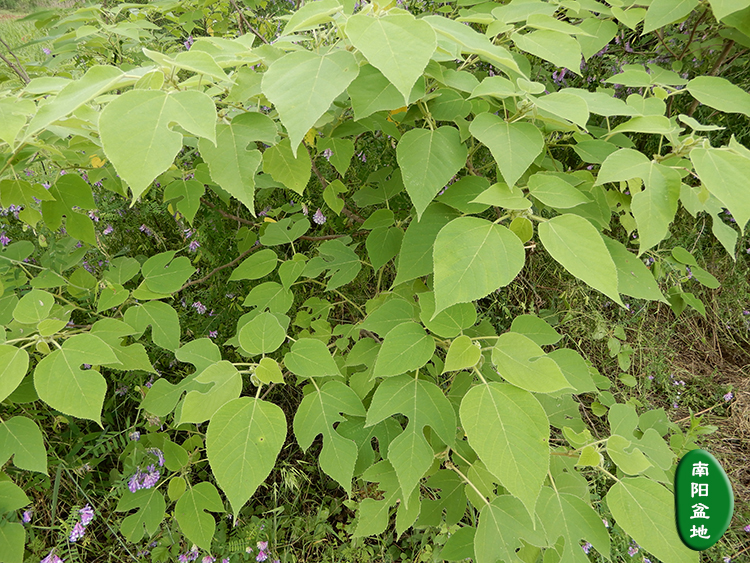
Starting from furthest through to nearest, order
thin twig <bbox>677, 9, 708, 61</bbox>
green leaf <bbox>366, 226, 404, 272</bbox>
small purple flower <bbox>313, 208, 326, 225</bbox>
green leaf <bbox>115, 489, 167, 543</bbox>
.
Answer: small purple flower <bbox>313, 208, 326, 225</bbox> < thin twig <bbox>677, 9, 708, 61</bbox> < green leaf <bbox>115, 489, 167, 543</bbox> < green leaf <bbox>366, 226, 404, 272</bbox>

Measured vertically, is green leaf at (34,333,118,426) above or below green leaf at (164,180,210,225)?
below

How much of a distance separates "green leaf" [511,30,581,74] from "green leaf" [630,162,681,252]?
317 millimetres

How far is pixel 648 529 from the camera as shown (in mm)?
830

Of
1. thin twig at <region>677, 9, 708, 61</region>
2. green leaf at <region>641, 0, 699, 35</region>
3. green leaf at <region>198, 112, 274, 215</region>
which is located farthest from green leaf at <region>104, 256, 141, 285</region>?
thin twig at <region>677, 9, 708, 61</region>

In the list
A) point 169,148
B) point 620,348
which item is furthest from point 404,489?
point 620,348

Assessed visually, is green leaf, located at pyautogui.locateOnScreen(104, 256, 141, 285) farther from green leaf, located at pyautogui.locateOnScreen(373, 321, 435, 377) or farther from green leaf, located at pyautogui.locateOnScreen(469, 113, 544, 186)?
green leaf, located at pyautogui.locateOnScreen(469, 113, 544, 186)

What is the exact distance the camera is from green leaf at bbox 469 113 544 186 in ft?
2.64

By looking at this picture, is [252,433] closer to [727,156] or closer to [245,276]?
[245,276]

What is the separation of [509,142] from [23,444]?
1409 millimetres

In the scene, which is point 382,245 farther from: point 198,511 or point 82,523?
point 82,523

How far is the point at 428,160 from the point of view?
0.87 metres

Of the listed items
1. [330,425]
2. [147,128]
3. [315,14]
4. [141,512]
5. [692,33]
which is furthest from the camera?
[692,33]

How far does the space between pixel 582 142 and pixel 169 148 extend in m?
1.02

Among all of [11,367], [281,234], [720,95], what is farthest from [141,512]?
[720,95]
